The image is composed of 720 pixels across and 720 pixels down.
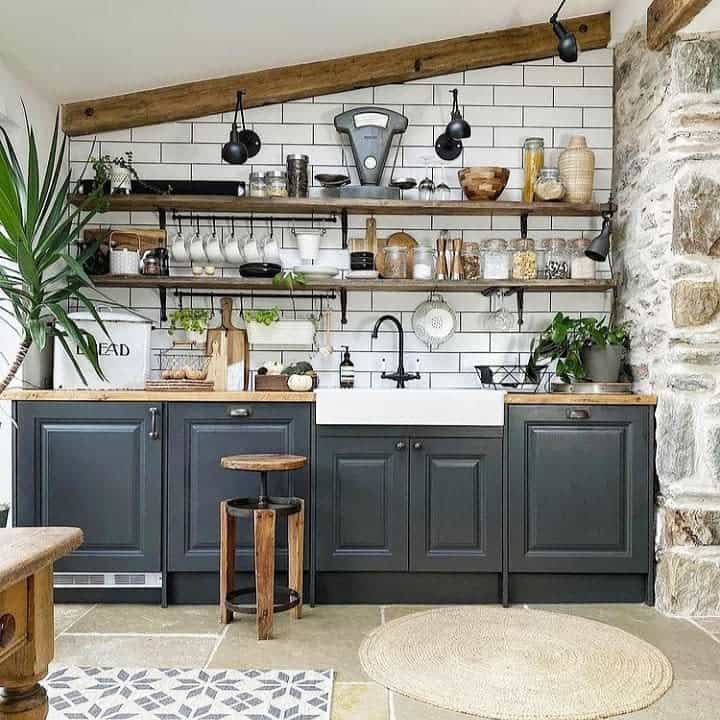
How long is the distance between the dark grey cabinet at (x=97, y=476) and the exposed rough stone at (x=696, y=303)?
2.37 meters

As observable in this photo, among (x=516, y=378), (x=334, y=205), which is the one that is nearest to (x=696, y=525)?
(x=516, y=378)

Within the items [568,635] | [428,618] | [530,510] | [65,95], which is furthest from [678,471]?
[65,95]

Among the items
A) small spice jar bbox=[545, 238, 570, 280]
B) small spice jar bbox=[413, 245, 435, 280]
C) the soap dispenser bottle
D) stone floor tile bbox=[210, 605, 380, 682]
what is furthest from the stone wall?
the soap dispenser bottle

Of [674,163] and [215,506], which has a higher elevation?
[674,163]

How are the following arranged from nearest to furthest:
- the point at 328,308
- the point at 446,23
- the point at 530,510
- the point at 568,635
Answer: the point at 568,635, the point at 530,510, the point at 446,23, the point at 328,308

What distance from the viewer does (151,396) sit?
354 centimetres

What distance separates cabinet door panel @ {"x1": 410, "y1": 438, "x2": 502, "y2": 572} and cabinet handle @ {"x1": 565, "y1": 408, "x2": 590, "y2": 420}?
0.34 metres

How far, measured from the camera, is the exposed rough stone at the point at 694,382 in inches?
138

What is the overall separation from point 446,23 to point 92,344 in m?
2.35

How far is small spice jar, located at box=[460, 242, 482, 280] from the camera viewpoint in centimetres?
419

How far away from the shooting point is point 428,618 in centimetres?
340

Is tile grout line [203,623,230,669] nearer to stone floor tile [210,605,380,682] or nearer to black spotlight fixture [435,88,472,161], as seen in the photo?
stone floor tile [210,605,380,682]

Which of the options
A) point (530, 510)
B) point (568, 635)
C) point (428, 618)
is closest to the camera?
point (568, 635)

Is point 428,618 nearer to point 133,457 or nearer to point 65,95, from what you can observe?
point 133,457
